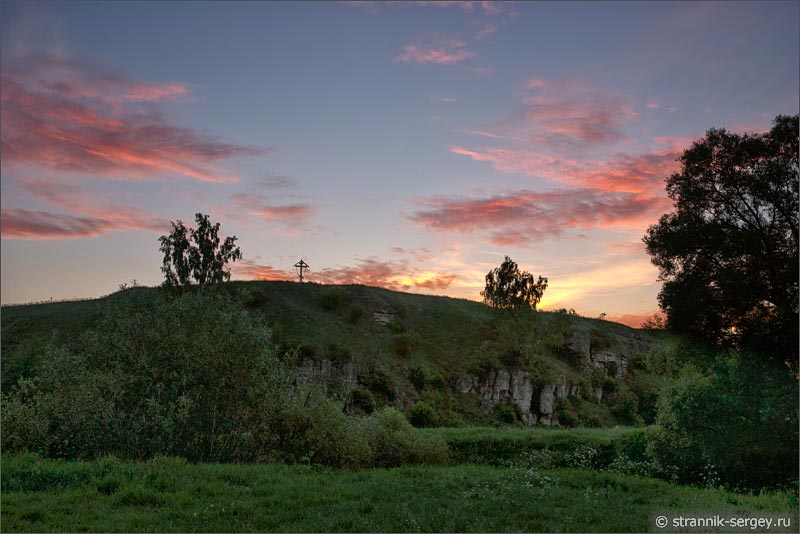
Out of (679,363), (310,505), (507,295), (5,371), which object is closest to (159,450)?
(310,505)

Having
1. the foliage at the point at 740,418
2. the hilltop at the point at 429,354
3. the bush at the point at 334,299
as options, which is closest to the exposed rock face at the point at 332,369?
the hilltop at the point at 429,354

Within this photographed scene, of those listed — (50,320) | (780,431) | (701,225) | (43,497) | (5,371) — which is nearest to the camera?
(43,497)

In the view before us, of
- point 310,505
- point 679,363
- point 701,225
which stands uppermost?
point 701,225

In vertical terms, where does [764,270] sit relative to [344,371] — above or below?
above

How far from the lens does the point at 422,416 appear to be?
4944 cm

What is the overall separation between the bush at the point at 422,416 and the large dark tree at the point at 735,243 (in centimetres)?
3216

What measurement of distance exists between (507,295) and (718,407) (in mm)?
47590

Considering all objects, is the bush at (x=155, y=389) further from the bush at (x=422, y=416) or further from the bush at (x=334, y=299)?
the bush at (x=334, y=299)

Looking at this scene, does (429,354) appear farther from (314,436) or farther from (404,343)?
(314,436)

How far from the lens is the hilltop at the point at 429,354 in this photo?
54375mm

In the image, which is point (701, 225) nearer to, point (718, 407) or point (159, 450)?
point (718, 407)

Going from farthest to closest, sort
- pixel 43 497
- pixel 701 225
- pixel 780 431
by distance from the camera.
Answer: pixel 701 225, pixel 780 431, pixel 43 497

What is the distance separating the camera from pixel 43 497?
1437 cm

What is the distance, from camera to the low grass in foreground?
12984mm
